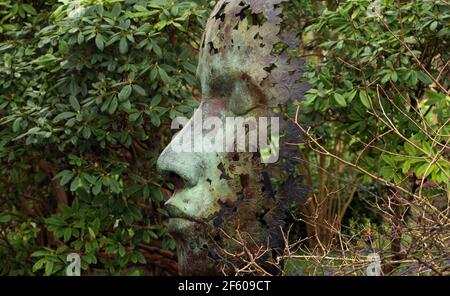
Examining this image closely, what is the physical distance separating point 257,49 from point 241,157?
53 centimetres

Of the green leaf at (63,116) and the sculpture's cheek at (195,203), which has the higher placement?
the sculpture's cheek at (195,203)

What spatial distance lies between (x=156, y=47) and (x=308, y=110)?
0.99m

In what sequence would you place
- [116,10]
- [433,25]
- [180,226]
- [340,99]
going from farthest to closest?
[116,10] < [340,99] < [433,25] < [180,226]

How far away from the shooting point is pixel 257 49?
4.41 m

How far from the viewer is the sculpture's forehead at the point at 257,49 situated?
4.39 metres

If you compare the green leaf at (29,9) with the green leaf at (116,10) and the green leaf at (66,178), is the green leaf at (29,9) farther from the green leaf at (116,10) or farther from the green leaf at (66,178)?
the green leaf at (66,178)

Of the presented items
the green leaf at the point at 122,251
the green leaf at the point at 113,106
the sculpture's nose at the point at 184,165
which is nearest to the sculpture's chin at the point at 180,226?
the sculpture's nose at the point at 184,165

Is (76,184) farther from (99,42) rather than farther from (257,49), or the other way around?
(257,49)

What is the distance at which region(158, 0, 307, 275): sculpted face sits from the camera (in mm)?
4355

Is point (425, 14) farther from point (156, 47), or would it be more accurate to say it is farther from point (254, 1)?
point (156, 47)

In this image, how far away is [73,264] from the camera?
580cm

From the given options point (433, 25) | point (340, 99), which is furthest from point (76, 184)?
point (433, 25)

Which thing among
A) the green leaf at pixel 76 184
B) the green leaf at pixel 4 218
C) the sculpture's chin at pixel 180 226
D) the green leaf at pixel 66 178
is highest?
the sculpture's chin at pixel 180 226

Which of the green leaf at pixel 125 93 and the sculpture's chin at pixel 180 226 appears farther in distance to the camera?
the green leaf at pixel 125 93
